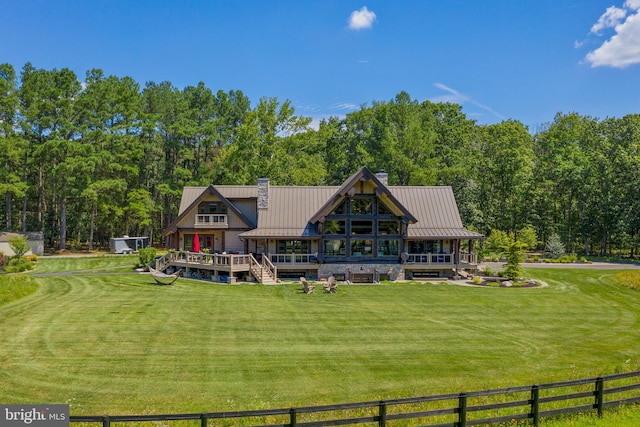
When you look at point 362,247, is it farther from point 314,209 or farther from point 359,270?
point 314,209

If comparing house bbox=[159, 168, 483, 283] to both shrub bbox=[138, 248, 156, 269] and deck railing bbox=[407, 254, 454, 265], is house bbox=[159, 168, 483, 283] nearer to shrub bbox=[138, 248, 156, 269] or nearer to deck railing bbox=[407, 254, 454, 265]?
deck railing bbox=[407, 254, 454, 265]

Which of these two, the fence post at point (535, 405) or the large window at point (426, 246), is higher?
the large window at point (426, 246)

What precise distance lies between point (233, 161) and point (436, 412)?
43960mm


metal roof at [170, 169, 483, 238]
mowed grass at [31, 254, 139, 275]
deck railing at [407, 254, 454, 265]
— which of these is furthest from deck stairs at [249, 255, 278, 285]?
mowed grass at [31, 254, 139, 275]

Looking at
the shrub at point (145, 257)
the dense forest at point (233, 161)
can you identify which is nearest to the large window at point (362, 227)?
the shrub at point (145, 257)

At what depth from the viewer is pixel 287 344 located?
16.0 metres

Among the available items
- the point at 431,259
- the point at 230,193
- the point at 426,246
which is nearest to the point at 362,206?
the point at 426,246

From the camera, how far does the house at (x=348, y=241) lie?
30.6 metres

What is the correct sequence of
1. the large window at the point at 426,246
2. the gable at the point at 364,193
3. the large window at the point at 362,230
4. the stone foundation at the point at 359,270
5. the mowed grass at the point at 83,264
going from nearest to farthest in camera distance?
1. the gable at the point at 364,193
2. the stone foundation at the point at 359,270
3. the large window at the point at 362,230
4. the large window at the point at 426,246
5. the mowed grass at the point at 83,264

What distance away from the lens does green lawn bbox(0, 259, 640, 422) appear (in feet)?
39.1

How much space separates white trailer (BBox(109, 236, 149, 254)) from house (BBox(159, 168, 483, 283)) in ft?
52.1

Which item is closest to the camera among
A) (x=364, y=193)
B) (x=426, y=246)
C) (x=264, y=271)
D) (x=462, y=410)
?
(x=462, y=410)

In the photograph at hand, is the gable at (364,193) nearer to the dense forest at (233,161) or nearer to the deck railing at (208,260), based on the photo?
the deck railing at (208,260)

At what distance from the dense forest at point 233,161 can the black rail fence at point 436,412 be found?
1549 inches
